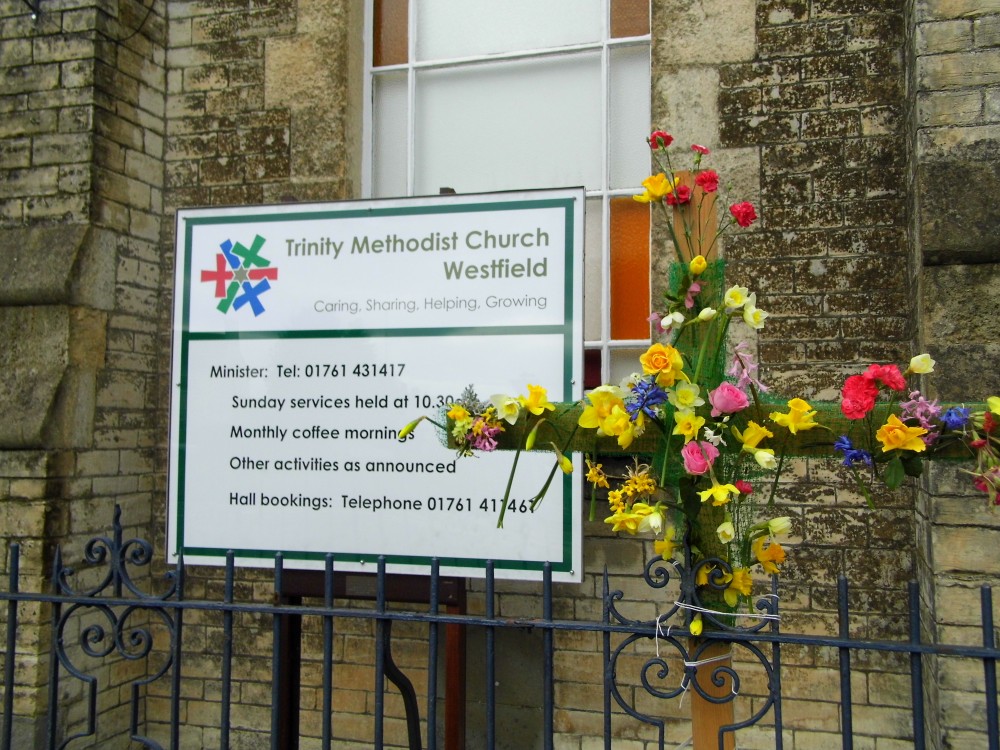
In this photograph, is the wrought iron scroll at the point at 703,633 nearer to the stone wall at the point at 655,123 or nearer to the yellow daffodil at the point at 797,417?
the yellow daffodil at the point at 797,417

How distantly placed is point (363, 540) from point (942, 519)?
7.61 ft

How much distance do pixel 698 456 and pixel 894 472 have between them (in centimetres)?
44

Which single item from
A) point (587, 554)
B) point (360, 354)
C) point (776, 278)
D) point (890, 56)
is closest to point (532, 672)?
point (587, 554)

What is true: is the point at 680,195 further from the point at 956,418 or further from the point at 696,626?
the point at 696,626

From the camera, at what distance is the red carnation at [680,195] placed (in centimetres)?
213

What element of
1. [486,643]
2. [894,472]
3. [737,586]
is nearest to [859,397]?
[894,472]

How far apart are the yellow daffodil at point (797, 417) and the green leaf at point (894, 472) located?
0.60 ft

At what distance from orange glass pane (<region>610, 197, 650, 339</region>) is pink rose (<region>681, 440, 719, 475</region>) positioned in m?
2.76

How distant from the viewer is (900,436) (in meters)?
1.89

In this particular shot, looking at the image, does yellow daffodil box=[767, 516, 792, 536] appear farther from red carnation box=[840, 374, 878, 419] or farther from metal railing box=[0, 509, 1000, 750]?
red carnation box=[840, 374, 878, 419]

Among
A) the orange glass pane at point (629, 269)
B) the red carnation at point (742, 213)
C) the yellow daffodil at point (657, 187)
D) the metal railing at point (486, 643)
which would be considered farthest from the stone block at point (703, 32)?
the metal railing at point (486, 643)

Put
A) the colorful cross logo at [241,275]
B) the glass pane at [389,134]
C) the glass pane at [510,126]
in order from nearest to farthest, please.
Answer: the colorful cross logo at [241,275] → the glass pane at [510,126] → the glass pane at [389,134]

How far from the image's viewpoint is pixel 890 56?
4.21m

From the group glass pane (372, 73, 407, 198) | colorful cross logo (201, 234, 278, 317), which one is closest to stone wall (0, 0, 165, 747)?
colorful cross logo (201, 234, 278, 317)
